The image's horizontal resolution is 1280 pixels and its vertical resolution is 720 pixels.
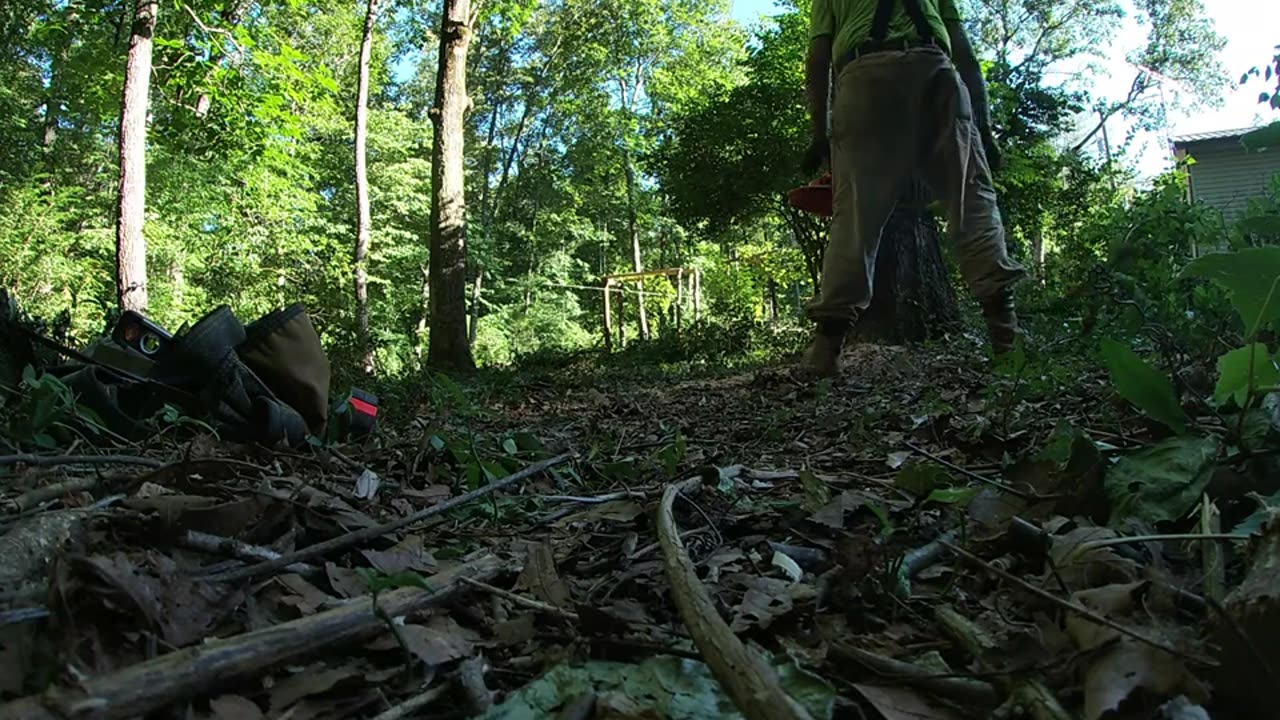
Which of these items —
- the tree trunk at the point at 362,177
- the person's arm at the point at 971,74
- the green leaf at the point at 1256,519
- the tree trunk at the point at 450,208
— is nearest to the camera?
the green leaf at the point at 1256,519

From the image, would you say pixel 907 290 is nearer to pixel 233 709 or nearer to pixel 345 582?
pixel 345 582

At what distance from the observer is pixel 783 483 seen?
1604 mm

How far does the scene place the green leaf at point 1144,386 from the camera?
109 cm

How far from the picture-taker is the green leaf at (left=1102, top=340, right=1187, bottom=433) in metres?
1.09

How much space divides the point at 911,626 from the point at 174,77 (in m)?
10.9

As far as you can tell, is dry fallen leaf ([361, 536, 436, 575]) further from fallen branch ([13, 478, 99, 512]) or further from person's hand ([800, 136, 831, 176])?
person's hand ([800, 136, 831, 176])

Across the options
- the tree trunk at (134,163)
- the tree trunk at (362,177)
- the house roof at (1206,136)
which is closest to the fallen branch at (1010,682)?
the tree trunk at (134,163)

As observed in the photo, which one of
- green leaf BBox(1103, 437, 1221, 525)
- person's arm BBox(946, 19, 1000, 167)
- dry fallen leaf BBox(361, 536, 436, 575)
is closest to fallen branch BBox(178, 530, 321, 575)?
dry fallen leaf BBox(361, 536, 436, 575)

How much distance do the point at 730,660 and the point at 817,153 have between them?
3662 mm

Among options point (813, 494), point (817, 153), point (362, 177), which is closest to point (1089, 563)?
point (813, 494)

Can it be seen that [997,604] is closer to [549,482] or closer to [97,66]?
[549,482]

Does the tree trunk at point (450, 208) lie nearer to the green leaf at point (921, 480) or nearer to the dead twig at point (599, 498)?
the dead twig at point (599, 498)

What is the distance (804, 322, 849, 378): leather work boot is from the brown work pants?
5.5 inches

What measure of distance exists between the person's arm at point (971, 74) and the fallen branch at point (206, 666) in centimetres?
362
